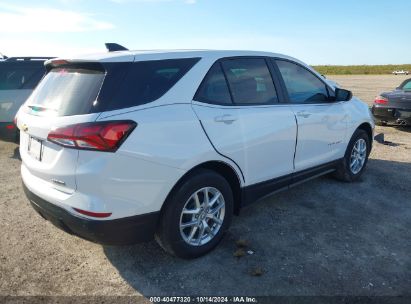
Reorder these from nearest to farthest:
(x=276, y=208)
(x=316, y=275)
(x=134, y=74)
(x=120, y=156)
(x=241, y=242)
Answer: (x=120, y=156)
(x=134, y=74)
(x=316, y=275)
(x=241, y=242)
(x=276, y=208)

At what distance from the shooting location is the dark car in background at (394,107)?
8766 mm

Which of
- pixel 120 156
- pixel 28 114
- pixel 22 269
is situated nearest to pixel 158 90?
pixel 120 156

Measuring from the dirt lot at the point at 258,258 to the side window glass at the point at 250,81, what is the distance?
1357 mm

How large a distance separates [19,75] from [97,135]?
5.33 m

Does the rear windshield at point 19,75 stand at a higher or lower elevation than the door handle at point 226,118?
lower

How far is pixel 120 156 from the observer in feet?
8.66

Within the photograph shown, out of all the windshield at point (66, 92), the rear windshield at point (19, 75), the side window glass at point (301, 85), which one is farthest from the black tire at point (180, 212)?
the rear windshield at point (19, 75)

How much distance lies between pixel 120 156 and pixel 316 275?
1861 mm

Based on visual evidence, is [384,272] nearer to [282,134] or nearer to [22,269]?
[282,134]

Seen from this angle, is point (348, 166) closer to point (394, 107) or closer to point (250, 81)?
point (250, 81)

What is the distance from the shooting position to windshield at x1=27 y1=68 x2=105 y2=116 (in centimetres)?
276

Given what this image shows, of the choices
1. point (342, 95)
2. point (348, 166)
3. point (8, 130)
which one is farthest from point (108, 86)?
point (8, 130)

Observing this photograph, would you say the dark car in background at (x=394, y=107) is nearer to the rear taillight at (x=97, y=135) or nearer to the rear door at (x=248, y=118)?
the rear door at (x=248, y=118)

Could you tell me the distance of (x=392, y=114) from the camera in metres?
8.95
